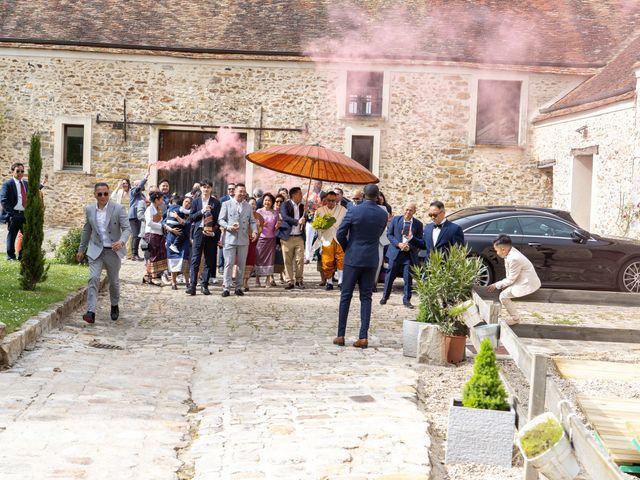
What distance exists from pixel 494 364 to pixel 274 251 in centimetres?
1037

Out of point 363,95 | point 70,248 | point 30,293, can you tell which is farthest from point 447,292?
point 363,95

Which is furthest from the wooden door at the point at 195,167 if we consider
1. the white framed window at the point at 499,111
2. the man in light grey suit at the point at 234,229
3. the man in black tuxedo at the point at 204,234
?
the man in light grey suit at the point at 234,229

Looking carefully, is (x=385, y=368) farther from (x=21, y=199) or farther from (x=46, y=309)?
(x=21, y=199)

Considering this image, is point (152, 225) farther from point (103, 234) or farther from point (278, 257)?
point (103, 234)

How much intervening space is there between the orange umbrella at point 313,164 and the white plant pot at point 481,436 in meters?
7.58

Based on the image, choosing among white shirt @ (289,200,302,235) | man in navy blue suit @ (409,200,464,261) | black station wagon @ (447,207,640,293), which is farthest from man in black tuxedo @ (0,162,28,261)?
black station wagon @ (447,207,640,293)

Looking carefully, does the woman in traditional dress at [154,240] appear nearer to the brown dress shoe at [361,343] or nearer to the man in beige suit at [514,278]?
the brown dress shoe at [361,343]

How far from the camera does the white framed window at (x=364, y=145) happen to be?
2517 cm

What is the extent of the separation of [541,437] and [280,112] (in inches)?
852

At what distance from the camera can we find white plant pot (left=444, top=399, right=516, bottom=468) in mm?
5645

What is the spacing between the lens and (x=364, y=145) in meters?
25.5

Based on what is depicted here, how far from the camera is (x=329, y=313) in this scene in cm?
1285

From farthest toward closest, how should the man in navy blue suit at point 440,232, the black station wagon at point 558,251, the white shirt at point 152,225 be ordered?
the black station wagon at point 558,251 < the white shirt at point 152,225 < the man in navy blue suit at point 440,232

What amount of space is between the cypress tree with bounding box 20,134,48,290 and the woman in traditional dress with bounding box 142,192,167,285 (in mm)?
3408
